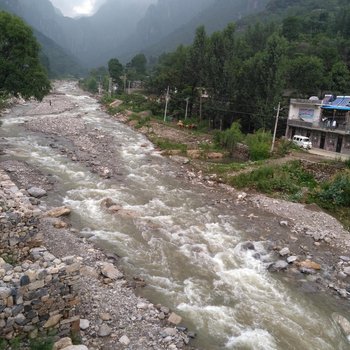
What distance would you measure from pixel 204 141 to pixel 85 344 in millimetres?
27890

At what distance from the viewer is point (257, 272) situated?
12.2 m

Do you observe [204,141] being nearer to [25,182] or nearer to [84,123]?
[84,123]

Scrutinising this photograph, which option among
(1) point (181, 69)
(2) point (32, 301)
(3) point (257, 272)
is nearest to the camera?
(2) point (32, 301)

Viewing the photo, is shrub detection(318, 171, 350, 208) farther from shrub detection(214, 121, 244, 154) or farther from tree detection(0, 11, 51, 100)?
tree detection(0, 11, 51, 100)

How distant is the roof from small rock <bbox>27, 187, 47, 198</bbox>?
2913 centimetres

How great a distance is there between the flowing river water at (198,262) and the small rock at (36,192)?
0.42 meters

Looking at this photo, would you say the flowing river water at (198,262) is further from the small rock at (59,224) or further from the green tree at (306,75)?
the green tree at (306,75)

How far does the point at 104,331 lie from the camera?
8094 mm

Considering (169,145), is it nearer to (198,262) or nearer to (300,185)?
(300,185)

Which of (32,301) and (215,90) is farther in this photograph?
(215,90)

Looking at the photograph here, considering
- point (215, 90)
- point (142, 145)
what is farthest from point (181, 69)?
point (142, 145)

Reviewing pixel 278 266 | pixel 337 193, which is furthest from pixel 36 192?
pixel 337 193

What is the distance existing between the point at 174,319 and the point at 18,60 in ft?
81.1

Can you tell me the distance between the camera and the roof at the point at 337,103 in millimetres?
34375
